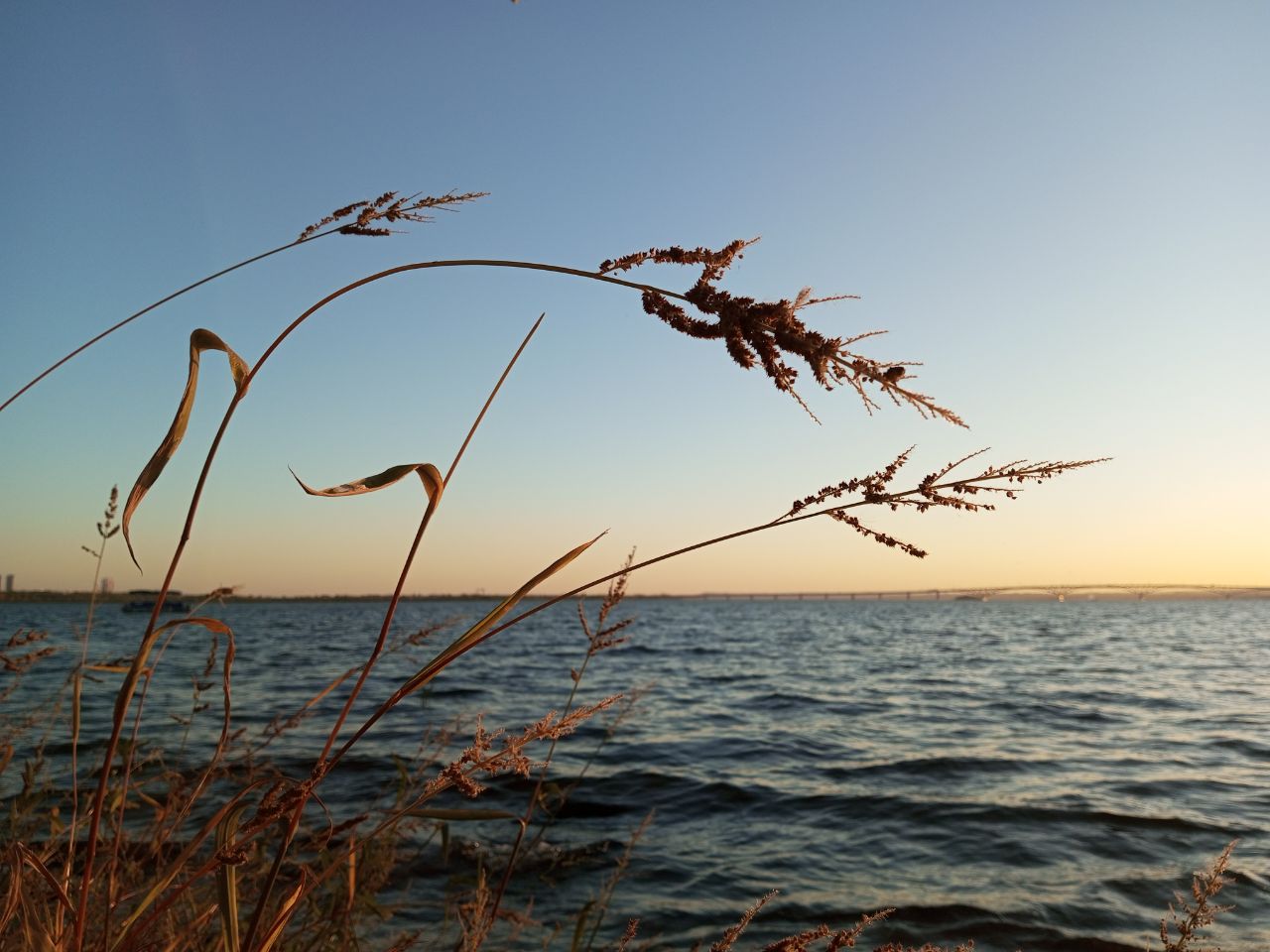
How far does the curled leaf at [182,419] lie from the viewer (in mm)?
1131

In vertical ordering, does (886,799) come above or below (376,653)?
below

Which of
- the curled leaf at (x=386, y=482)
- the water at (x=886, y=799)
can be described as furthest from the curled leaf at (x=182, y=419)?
the water at (x=886, y=799)

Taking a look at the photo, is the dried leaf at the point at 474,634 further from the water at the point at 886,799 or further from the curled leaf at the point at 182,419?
the water at the point at 886,799

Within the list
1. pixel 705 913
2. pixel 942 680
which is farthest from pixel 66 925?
pixel 942 680

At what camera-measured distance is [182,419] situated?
1.17m

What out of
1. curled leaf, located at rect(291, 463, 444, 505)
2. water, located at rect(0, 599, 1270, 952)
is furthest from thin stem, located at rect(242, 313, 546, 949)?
water, located at rect(0, 599, 1270, 952)

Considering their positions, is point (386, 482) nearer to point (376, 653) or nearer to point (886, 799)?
point (376, 653)

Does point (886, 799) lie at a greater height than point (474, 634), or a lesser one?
lesser

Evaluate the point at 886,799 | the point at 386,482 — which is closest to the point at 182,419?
the point at 386,482

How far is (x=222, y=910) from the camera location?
1.13 meters

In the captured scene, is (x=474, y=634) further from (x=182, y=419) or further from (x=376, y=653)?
(x=182, y=419)

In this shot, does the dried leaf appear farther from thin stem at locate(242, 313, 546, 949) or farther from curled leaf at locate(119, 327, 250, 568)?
curled leaf at locate(119, 327, 250, 568)

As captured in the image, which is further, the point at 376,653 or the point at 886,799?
the point at 886,799

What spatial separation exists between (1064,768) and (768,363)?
1220 centimetres
